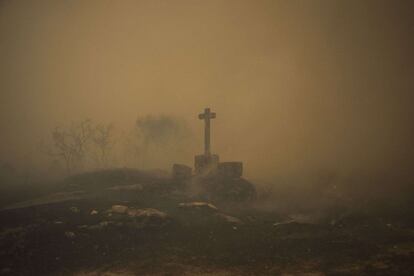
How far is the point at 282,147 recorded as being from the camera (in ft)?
225

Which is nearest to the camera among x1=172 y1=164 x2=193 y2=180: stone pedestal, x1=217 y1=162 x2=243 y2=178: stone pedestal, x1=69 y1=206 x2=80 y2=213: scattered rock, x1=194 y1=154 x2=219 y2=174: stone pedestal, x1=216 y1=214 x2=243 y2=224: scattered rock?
x1=216 y1=214 x2=243 y2=224: scattered rock

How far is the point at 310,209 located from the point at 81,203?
1505 centimetres

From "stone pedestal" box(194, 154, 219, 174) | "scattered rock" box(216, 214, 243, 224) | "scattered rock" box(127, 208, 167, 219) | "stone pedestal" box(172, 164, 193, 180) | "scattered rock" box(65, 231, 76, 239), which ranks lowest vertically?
"scattered rock" box(216, 214, 243, 224)

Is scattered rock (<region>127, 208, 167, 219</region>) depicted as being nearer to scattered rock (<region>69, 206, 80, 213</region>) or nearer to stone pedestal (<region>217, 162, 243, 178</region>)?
scattered rock (<region>69, 206, 80, 213</region>)

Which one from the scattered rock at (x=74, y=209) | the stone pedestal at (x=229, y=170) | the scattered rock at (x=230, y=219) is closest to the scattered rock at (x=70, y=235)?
the scattered rock at (x=74, y=209)

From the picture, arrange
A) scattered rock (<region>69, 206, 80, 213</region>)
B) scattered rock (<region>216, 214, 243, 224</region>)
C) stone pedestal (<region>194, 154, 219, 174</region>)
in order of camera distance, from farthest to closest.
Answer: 1. stone pedestal (<region>194, 154, 219, 174</region>)
2. scattered rock (<region>69, 206, 80, 213</region>)
3. scattered rock (<region>216, 214, 243, 224</region>)

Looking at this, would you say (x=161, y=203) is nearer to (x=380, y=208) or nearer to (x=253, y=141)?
(x=380, y=208)

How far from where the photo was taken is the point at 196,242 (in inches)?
633

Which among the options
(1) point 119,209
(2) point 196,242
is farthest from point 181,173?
(2) point 196,242

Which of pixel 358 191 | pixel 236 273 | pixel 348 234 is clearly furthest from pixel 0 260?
pixel 358 191

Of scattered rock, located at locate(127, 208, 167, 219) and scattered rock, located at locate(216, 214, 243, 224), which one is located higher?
scattered rock, located at locate(127, 208, 167, 219)

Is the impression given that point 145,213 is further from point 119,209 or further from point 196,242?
point 196,242

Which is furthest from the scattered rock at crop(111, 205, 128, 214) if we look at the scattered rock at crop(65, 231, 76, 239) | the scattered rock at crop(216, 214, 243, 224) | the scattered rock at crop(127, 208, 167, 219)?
the scattered rock at crop(216, 214, 243, 224)

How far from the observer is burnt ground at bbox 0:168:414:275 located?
12750mm
